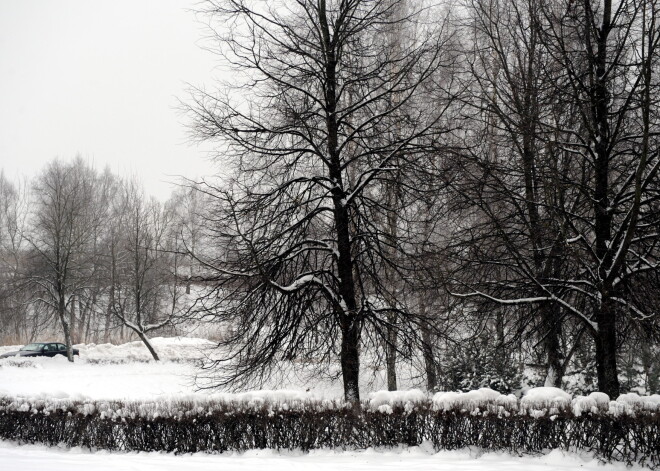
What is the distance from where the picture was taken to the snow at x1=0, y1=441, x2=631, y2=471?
19.5 ft

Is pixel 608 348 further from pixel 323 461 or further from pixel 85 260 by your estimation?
pixel 85 260

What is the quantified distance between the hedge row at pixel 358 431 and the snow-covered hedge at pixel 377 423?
12mm

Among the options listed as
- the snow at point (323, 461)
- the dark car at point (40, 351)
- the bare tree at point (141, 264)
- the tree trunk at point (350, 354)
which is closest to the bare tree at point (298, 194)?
the tree trunk at point (350, 354)

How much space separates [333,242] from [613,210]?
463cm

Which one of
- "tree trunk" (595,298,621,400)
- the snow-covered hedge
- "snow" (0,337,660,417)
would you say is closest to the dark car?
"snow" (0,337,660,417)

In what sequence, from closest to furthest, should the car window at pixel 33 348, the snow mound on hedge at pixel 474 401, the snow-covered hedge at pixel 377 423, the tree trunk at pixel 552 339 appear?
the snow-covered hedge at pixel 377 423 → the snow mound on hedge at pixel 474 401 → the tree trunk at pixel 552 339 → the car window at pixel 33 348

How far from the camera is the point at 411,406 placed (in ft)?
22.8

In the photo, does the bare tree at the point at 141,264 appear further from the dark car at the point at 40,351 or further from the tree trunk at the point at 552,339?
the tree trunk at the point at 552,339

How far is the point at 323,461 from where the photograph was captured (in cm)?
658

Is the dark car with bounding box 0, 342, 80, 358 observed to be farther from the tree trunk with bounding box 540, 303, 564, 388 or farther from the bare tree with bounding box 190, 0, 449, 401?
the tree trunk with bounding box 540, 303, 564, 388

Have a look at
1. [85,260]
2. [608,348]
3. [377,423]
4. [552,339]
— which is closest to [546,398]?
[608,348]

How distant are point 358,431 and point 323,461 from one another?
62 centimetres

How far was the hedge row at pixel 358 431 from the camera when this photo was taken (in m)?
5.88

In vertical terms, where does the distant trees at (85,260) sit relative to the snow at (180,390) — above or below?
above
